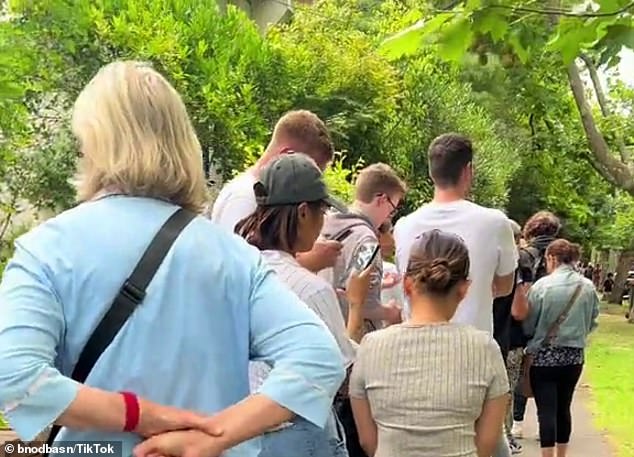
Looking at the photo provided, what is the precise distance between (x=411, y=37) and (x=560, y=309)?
3.80 m

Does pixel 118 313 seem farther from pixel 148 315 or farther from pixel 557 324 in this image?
pixel 557 324

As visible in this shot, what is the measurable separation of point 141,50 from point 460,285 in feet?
34.7

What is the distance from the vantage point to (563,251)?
7766 millimetres

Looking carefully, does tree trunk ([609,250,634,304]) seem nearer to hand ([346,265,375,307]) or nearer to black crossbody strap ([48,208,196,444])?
hand ([346,265,375,307])

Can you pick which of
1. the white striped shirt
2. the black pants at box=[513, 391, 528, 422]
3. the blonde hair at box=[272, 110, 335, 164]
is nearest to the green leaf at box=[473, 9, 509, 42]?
the blonde hair at box=[272, 110, 335, 164]

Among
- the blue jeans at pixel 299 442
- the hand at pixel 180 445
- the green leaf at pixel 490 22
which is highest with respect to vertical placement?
the green leaf at pixel 490 22

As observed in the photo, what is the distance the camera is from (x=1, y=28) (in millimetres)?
6664

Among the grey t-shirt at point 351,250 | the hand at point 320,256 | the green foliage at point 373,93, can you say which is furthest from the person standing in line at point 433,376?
the green foliage at point 373,93

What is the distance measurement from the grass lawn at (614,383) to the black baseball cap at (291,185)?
6.55 meters

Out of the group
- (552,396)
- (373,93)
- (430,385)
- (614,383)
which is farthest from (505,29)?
(373,93)

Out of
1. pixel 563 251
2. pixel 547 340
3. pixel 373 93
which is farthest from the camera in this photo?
pixel 373 93

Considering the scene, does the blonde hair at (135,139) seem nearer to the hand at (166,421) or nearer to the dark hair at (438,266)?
the hand at (166,421)

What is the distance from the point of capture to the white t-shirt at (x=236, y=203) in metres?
4.38

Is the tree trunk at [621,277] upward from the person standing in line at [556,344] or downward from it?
downward
